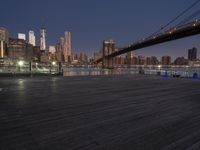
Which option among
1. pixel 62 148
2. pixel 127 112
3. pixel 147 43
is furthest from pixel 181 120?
pixel 147 43

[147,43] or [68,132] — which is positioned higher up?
[147,43]

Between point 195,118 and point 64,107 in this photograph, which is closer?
point 195,118

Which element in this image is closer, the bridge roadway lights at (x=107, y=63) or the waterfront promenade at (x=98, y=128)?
the waterfront promenade at (x=98, y=128)

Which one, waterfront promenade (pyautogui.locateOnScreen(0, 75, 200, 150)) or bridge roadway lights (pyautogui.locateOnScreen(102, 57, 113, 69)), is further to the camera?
bridge roadway lights (pyautogui.locateOnScreen(102, 57, 113, 69))

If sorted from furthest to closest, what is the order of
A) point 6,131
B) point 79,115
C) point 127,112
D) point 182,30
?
point 182,30, point 127,112, point 79,115, point 6,131

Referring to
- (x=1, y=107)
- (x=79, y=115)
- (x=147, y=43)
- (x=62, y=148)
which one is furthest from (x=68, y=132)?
(x=147, y=43)

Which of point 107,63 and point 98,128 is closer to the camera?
point 98,128

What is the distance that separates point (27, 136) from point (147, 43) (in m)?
47.9

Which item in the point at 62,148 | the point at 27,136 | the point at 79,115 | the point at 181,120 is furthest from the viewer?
the point at 79,115

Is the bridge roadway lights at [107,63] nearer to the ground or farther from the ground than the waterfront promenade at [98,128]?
farther from the ground

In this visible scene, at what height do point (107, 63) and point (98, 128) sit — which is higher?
point (107, 63)

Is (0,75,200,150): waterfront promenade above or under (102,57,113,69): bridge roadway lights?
under

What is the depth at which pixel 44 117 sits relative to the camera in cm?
435

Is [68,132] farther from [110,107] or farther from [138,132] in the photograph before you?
[110,107]
